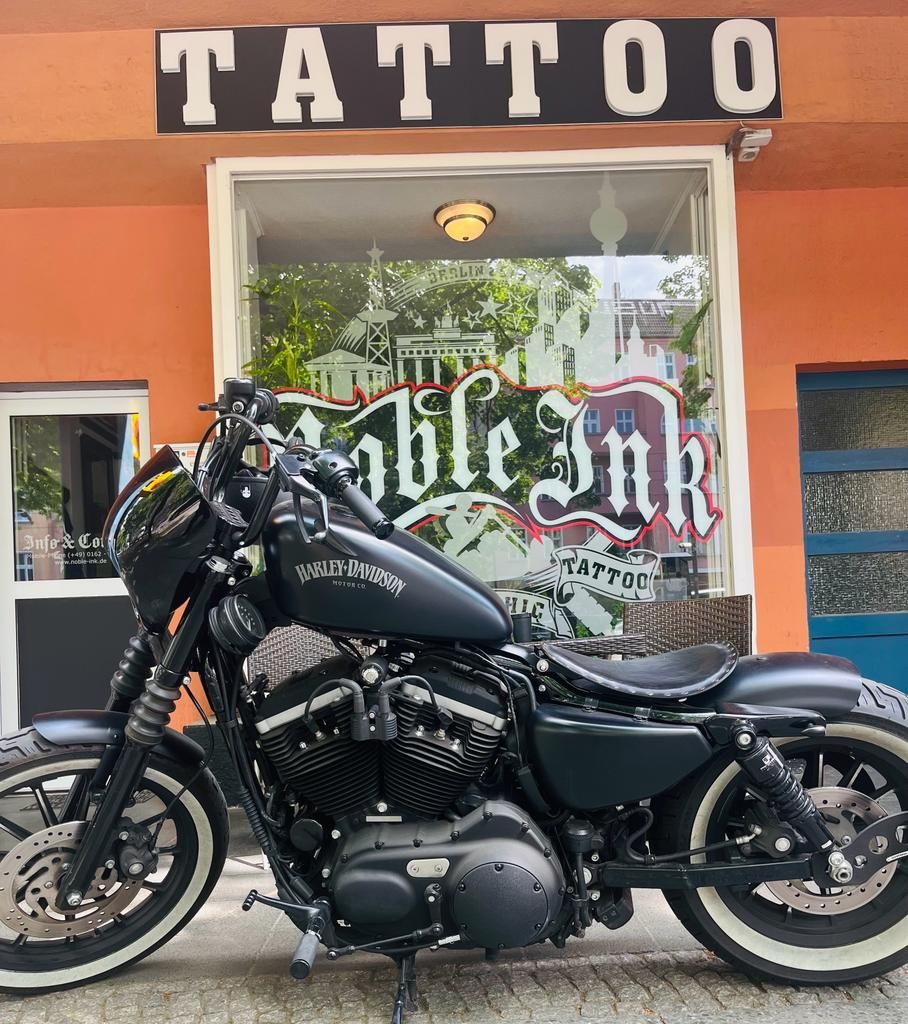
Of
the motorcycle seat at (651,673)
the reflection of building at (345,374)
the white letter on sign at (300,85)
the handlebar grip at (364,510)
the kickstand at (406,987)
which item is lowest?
the kickstand at (406,987)

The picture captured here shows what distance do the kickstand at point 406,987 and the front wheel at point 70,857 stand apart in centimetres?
63

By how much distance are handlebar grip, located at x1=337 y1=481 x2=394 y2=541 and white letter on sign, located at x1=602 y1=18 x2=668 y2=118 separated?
3004 mm

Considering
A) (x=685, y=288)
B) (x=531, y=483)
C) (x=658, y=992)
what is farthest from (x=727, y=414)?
(x=658, y=992)

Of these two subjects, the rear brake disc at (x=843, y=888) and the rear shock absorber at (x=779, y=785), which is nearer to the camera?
the rear shock absorber at (x=779, y=785)

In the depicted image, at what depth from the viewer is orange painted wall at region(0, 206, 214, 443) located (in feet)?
14.5

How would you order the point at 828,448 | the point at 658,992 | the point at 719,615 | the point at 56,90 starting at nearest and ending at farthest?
the point at 658,992 → the point at 719,615 → the point at 56,90 → the point at 828,448

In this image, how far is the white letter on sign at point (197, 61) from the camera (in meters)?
3.84

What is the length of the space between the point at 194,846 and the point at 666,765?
1.37 metres

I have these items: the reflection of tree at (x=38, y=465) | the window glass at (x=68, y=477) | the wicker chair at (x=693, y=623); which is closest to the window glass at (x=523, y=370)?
the window glass at (x=68, y=477)

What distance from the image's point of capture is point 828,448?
472 cm

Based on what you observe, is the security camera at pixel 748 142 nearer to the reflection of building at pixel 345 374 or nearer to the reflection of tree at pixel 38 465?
the reflection of building at pixel 345 374

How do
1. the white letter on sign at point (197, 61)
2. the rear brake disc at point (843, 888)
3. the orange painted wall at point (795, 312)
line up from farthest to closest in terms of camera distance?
the orange painted wall at point (795, 312)
the white letter on sign at point (197, 61)
the rear brake disc at point (843, 888)

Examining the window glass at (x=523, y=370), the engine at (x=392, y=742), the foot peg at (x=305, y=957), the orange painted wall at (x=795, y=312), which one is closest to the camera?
the foot peg at (x=305, y=957)

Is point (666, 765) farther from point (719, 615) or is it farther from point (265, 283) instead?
point (265, 283)
